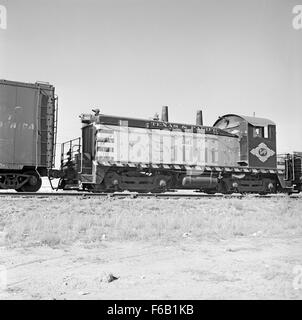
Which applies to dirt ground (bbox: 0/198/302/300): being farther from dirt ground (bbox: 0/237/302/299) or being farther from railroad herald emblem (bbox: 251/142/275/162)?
railroad herald emblem (bbox: 251/142/275/162)

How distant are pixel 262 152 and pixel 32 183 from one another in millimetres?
12651

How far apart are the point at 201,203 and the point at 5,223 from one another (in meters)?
7.39

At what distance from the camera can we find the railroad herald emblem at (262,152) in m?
20.3

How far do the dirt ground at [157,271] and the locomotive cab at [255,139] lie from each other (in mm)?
13377

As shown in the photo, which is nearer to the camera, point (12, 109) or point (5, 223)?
point (5, 223)

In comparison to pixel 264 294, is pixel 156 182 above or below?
above

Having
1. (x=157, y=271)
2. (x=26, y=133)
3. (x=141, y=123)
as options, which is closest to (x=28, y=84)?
(x=26, y=133)

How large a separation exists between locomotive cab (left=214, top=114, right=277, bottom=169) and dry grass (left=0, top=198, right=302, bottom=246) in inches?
278

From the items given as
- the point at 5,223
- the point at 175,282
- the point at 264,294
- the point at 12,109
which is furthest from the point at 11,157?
the point at 264,294

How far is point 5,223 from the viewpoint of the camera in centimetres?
855

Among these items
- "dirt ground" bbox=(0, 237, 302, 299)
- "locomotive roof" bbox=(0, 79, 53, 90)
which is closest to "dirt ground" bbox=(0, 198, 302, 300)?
"dirt ground" bbox=(0, 237, 302, 299)

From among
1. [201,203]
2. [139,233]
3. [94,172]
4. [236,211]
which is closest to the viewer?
[139,233]

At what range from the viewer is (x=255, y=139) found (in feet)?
66.7
